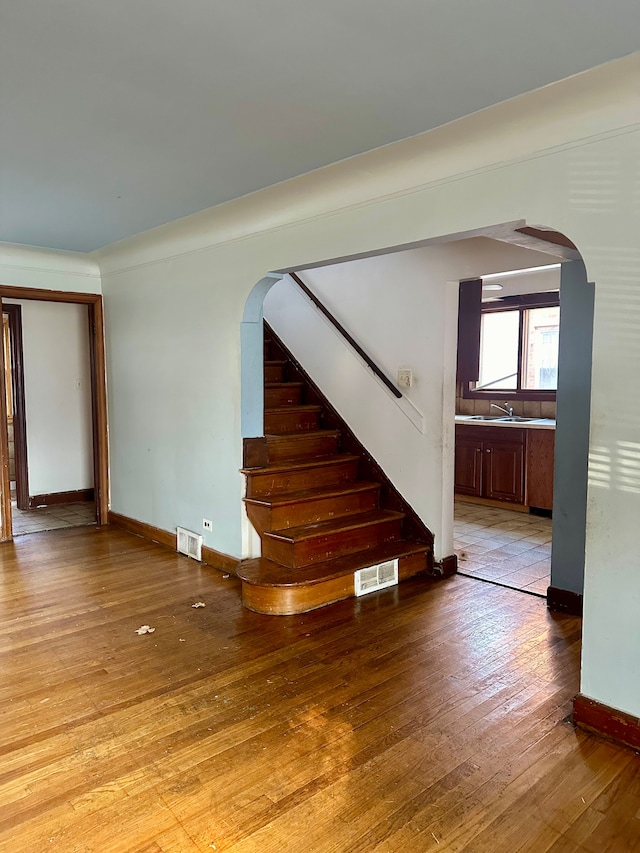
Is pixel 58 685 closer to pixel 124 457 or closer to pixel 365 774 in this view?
pixel 365 774

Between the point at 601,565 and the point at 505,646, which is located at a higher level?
the point at 601,565

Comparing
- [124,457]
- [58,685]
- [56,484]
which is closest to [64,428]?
[56,484]

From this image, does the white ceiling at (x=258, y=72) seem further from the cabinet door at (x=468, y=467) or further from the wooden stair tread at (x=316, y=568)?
the cabinet door at (x=468, y=467)

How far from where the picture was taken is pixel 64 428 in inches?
243

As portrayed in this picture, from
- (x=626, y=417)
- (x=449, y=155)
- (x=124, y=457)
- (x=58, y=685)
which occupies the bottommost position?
(x=58, y=685)

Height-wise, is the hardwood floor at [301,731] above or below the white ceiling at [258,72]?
below

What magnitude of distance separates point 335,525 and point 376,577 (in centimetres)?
42

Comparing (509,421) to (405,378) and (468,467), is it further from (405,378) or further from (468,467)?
(405,378)

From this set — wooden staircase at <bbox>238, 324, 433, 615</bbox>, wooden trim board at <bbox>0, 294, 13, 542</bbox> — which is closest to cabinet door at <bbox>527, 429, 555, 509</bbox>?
wooden staircase at <bbox>238, 324, 433, 615</bbox>

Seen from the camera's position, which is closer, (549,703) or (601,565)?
(601,565)

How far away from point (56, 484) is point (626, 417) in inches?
221

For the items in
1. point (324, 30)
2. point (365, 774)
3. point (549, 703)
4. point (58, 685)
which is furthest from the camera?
point (58, 685)

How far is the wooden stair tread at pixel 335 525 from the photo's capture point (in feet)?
11.8

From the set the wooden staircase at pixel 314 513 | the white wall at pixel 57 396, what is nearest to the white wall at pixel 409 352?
the wooden staircase at pixel 314 513
